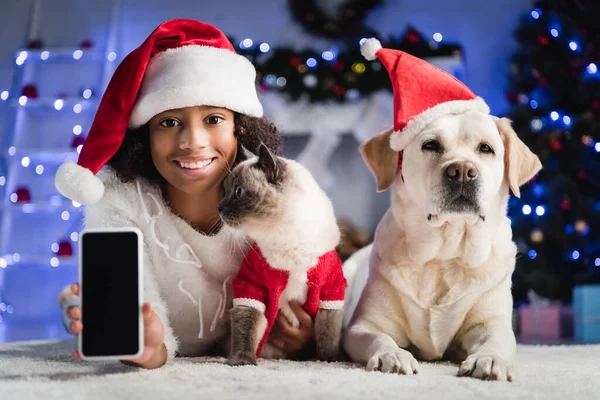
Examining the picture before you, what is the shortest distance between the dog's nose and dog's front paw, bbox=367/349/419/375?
54cm

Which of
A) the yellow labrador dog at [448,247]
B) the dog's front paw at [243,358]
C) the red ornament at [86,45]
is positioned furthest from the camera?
the red ornament at [86,45]

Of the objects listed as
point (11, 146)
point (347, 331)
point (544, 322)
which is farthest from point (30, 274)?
point (347, 331)

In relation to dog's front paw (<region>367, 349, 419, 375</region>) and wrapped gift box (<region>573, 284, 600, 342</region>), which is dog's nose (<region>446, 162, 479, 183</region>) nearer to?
dog's front paw (<region>367, 349, 419, 375</region>)

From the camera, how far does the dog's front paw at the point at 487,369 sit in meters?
1.60

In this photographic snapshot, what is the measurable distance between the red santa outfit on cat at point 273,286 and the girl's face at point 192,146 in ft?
1.05

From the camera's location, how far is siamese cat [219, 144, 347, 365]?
6.32 ft

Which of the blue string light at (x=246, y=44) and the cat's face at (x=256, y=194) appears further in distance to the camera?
the blue string light at (x=246, y=44)

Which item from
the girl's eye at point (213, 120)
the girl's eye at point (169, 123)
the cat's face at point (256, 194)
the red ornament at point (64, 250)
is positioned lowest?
the red ornament at point (64, 250)

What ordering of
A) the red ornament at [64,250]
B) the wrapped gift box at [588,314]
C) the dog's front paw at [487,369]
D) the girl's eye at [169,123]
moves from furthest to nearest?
1. the red ornament at [64,250]
2. the wrapped gift box at [588,314]
3. the girl's eye at [169,123]
4. the dog's front paw at [487,369]

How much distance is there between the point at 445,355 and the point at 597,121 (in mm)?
3479

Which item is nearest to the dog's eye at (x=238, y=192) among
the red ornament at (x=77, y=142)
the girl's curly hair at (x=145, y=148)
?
the girl's curly hair at (x=145, y=148)

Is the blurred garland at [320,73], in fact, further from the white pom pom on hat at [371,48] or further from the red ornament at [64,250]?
the white pom pom on hat at [371,48]

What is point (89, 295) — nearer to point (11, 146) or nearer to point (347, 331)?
point (347, 331)

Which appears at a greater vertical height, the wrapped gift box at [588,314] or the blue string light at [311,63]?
the blue string light at [311,63]
